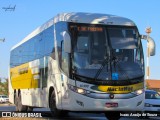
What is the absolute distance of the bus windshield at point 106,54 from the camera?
1531 centimetres

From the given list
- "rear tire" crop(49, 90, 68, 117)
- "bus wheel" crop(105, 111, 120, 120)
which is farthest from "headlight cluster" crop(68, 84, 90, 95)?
"bus wheel" crop(105, 111, 120, 120)

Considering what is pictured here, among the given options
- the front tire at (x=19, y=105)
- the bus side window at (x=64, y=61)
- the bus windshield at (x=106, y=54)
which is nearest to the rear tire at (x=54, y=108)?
the bus side window at (x=64, y=61)

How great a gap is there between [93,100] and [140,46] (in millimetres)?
2871

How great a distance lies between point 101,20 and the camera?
1656 centimetres

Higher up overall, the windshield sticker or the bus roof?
the bus roof

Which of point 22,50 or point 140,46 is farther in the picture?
point 22,50

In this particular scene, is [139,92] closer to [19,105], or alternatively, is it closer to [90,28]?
[90,28]

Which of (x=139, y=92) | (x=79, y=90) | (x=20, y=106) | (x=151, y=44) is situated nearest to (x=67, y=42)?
(x=79, y=90)

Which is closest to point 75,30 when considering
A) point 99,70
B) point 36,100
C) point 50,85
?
point 99,70

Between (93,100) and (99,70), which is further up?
(99,70)

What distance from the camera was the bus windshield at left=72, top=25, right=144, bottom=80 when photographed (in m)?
15.3

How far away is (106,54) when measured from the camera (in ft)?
51.2

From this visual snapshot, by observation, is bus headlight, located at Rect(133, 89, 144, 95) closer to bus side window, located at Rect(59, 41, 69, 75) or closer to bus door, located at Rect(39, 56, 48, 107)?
bus side window, located at Rect(59, 41, 69, 75)

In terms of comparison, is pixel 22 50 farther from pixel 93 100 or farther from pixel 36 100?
pixel 93 100
